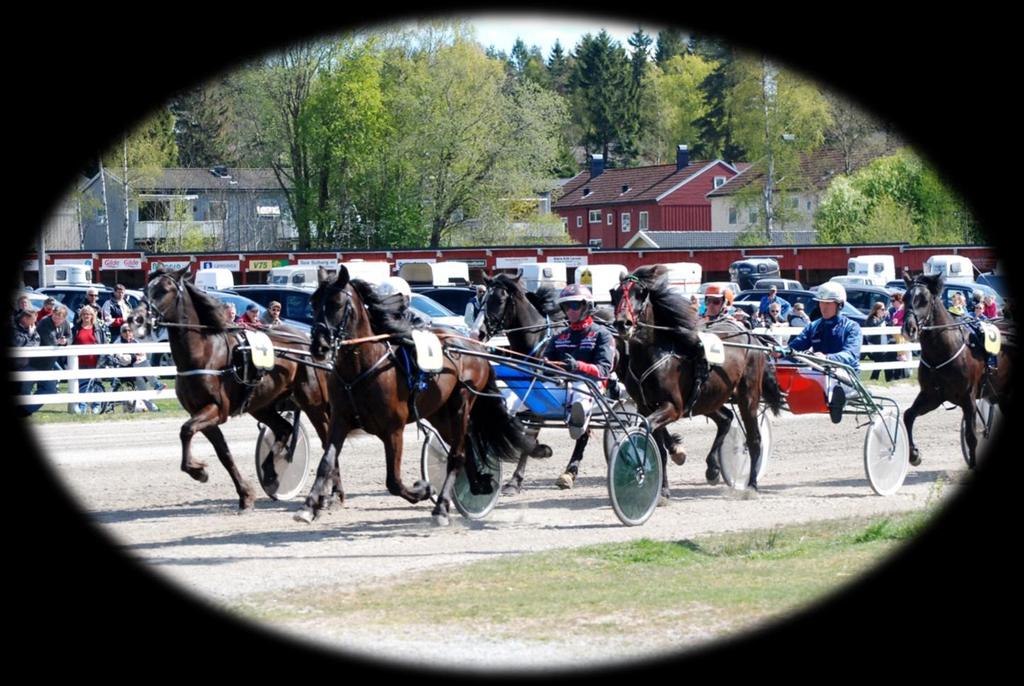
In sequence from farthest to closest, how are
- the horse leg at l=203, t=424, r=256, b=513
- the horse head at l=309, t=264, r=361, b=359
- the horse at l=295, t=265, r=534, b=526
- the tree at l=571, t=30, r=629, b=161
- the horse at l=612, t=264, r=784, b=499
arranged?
the tree at l=571, t=30, r=629, b=161 → the horse at l=612, t=264, r=784, b=499 → the horse leg at l=203, t=424, r=256, b=513 → the horse at l=295, t=265, r=534, b=526 → the horse head at l=309, t=264, r=361, b=359

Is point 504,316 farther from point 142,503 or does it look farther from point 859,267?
point 859,267

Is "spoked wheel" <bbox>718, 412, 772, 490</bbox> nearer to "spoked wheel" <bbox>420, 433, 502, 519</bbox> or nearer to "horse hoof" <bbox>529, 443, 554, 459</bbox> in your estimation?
"horse hoof" <bbox>529, 443, 554, 459</bbox>

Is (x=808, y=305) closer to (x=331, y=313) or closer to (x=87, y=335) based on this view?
(x=87, y=335)

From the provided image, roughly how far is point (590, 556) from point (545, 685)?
311 centimetres

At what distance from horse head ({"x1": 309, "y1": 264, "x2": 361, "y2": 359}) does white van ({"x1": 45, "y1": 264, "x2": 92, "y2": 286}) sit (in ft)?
88.1

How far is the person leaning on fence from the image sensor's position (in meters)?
13.9

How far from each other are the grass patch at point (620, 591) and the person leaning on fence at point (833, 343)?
307 centimetres

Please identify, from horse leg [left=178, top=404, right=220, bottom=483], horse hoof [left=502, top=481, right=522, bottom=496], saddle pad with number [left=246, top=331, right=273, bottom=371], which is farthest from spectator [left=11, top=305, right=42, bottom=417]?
horse hoof [left=502, top=481, right=522, bottom=496]

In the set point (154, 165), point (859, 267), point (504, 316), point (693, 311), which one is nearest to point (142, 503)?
point (504, 316)

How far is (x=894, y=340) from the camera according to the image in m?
28.3

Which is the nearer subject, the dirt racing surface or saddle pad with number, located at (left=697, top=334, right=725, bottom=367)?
the dirt racing surface

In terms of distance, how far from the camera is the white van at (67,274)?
36.5 m

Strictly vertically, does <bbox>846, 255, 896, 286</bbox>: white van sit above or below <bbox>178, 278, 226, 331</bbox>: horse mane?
above

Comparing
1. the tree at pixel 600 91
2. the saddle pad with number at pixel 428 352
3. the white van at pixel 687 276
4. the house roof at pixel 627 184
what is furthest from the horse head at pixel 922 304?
the tree at pixel 600 91
